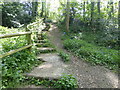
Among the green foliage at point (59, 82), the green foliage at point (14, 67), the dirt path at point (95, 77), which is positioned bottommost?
the dirt path at point (95, 77)

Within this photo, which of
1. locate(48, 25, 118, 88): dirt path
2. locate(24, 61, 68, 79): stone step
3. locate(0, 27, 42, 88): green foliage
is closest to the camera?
locate(0, 27, 42, 88): green foliage

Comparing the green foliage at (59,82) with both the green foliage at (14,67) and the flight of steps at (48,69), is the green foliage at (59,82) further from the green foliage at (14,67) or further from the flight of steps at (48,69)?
the green foliage at (14,67)

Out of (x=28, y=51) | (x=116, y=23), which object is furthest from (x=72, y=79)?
(x=116, y=23)

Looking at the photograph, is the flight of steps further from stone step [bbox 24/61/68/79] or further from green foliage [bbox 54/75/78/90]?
green foliage [bbox 54/75/78/90]

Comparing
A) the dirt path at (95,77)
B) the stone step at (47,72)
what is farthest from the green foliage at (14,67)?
the dirt path at (95,77)

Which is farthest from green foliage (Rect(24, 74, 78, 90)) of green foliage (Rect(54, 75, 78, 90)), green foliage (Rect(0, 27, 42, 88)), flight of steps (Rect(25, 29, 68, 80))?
green foliage (Rect(0, 27, 42, 88))

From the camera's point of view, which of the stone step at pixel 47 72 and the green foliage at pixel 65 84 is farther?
the stone step at pixel 47 72

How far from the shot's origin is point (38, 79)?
10.2 feet

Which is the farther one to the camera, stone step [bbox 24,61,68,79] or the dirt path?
the dirt path

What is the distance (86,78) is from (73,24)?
1118 centimetres

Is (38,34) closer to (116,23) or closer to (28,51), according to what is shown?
(28,51)

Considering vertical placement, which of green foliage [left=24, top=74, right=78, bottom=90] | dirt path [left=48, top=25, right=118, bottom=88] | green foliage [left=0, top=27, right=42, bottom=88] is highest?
green foliage [left=0, top=27, right=42, bottom=88]

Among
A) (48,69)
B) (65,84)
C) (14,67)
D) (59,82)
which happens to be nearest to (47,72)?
(48,69)

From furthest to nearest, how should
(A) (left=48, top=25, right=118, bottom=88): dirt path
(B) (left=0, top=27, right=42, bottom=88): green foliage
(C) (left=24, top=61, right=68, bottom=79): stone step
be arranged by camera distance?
1. (A) (left=48, top=25, right=118, bottom=88): dirt path
2. (C) (left=24, top=61, right=68, bottom=79): stone step
3. (B) (left=0, top=27, right=42, bottom=88): green foliage
